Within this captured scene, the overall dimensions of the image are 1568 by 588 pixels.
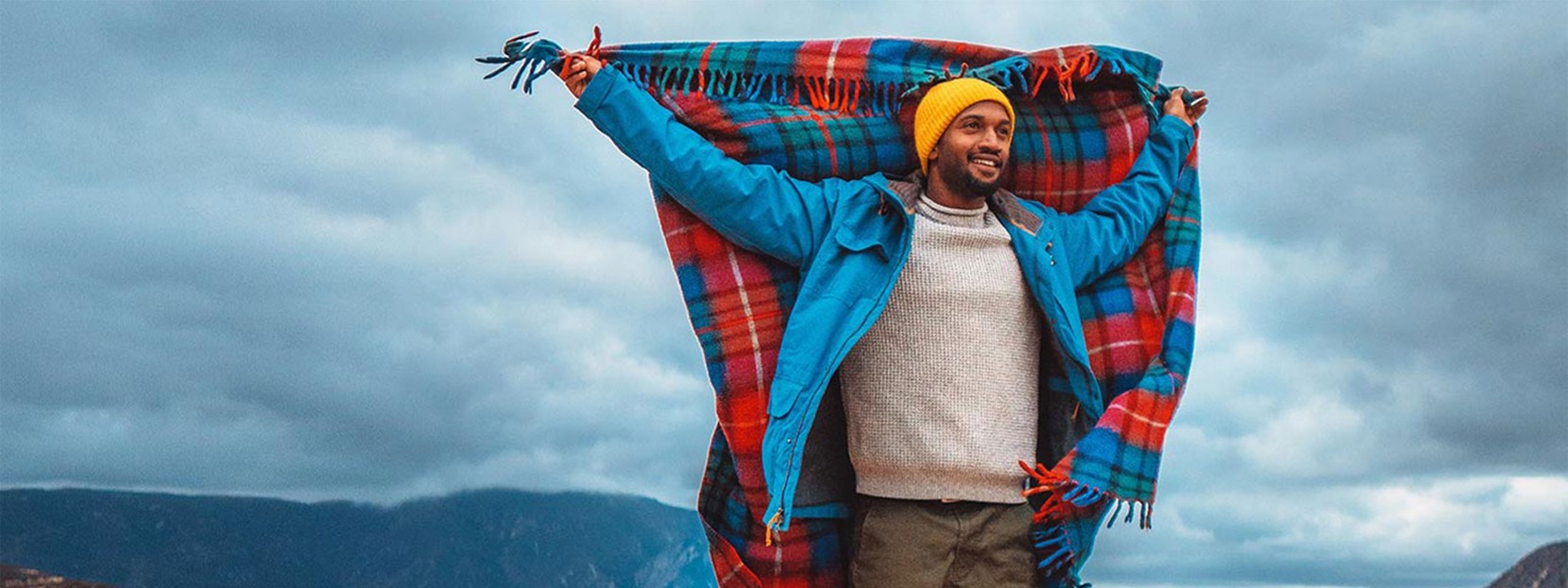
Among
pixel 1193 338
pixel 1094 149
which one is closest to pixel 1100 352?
pixel 1193 338

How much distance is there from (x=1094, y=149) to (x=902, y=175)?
74 centimetres

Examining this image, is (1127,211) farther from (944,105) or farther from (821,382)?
(821,382)

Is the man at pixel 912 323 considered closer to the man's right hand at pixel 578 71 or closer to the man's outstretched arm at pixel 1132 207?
the man's right hand at pixel 578 71

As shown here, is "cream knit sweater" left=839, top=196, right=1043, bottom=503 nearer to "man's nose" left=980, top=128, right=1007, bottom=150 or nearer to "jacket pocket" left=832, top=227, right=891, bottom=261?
"jacket pocket" left=832, top=227, right=891, bottom=261

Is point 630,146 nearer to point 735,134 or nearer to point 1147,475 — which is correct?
point 735,134

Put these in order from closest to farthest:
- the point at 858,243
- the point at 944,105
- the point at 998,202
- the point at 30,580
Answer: the point at 858,243 < the point at 944,105 < the point at 998,202 < the point at 30,580

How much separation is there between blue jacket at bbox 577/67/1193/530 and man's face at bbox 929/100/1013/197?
18 centimetres

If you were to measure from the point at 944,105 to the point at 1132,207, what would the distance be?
0.85m

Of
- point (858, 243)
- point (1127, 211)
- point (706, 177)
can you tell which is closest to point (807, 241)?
point (858, 243)

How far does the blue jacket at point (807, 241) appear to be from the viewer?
4.16m

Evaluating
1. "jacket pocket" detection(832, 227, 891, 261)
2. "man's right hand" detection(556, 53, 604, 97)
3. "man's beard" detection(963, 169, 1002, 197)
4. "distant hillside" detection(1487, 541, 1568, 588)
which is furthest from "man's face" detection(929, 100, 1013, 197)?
"distant hillside" detection(1487, 541, 1568, 588)

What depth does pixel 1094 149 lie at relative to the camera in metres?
4.89

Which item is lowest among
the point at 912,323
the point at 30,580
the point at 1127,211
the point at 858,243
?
the point at 30,580

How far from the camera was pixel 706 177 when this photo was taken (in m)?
4.21
